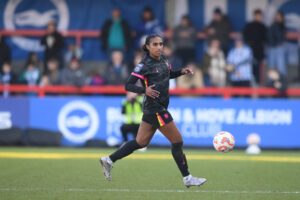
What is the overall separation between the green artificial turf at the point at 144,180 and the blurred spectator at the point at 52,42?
5695 mm

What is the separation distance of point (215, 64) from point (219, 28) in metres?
1.20

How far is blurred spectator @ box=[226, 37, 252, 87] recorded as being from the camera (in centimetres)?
1620

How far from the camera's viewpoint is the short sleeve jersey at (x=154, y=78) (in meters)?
8.20

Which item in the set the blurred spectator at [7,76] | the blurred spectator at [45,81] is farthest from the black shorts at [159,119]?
the blurred spectator at [7,76]

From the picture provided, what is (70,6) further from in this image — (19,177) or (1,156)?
(19,177)

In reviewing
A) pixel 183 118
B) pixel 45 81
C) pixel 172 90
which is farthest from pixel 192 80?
pixel 45 81

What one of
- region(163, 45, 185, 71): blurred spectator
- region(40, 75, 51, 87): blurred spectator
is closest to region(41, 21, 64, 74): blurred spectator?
region(40, 75, 51, 87): blurred spectator

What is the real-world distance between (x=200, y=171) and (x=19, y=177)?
3.10 meters

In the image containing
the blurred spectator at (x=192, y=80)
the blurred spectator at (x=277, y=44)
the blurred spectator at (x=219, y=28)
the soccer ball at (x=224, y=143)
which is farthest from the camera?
the blurred spectator at (x=219, y=28)

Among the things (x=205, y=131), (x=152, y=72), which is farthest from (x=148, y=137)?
(x=205, y=131)

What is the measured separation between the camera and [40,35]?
1884 centimetres

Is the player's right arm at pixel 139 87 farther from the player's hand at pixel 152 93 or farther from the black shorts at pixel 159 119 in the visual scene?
the black shorts at pixel 159 119

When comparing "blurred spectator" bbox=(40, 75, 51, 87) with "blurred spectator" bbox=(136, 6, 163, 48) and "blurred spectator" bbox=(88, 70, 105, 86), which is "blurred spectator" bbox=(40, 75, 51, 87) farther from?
"blurred spectator" bbox=(136, 6, 163, 48)

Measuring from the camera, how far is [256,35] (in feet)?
55.4
